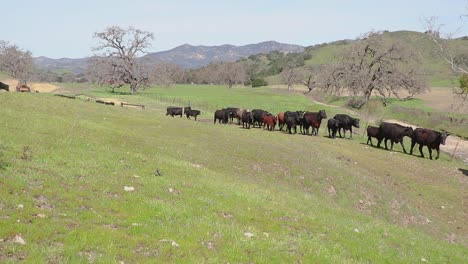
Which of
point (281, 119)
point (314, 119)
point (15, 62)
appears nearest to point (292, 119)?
point (314, 119)

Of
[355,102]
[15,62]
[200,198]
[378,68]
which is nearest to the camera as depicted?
[200,198]

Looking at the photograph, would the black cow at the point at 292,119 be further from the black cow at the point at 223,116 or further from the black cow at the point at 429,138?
the black cow at the point at 429,138

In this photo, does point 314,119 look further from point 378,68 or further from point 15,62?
point 15,62

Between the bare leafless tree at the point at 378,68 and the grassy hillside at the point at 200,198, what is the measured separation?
153 ft

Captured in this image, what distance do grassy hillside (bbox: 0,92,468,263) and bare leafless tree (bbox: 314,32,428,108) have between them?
46.5m

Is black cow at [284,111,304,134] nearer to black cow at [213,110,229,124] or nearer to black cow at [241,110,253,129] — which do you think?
black cow at [241,110,253,129]

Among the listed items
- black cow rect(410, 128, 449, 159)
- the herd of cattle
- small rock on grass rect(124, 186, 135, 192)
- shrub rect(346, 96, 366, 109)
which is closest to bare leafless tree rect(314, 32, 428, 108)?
shrub rect(346, 96, 366, 109)

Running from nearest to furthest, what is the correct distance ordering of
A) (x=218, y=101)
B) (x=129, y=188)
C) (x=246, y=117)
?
(x=129, y=188)
(x=246, y=117)
(x=218, y=101)

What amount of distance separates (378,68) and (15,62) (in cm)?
9656

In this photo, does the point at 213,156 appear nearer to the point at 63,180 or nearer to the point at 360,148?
the point at 63,180

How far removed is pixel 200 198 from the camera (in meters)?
13.8

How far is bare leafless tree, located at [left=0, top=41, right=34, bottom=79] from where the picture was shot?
109438 millimetres

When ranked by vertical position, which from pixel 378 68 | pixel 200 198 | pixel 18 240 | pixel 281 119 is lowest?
pixel 200 198

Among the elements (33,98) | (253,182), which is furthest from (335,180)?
(33,98)
